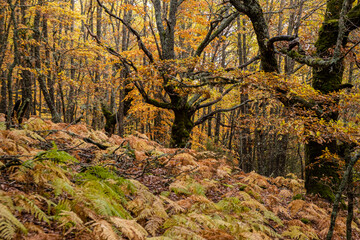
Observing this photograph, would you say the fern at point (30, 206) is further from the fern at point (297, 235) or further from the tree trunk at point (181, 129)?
the tree trunk at point (181, 129)

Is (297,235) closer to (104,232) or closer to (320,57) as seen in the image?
(104,232)

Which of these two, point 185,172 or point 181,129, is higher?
point 181,129

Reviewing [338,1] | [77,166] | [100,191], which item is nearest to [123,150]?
[77,166]

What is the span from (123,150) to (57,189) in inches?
122

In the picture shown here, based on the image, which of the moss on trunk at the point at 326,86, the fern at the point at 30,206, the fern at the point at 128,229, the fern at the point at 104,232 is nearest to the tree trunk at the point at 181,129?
the moss on trunk at the point at 326,86

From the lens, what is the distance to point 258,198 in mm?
5168

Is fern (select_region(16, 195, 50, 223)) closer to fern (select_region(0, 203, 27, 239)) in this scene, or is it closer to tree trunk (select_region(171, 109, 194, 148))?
fern (select_region(0, 203, 27, 239))

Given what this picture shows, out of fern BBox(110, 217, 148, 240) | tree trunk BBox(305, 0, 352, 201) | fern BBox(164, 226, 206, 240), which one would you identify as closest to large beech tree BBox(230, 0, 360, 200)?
tree trunk BBox(305, 0, 352, 201)

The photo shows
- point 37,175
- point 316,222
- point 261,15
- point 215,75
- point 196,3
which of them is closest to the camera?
point 37,175

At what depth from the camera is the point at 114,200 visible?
2.70 meters

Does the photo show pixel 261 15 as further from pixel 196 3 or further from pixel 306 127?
pixel 196 3

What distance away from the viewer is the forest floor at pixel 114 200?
74.2 inches

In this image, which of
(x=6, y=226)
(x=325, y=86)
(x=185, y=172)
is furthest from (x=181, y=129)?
(x=6, y=226)

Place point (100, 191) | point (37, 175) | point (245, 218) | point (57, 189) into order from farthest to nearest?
point (245, 218)
point (100, 191)
point (37, 175)
point (57, 189)
